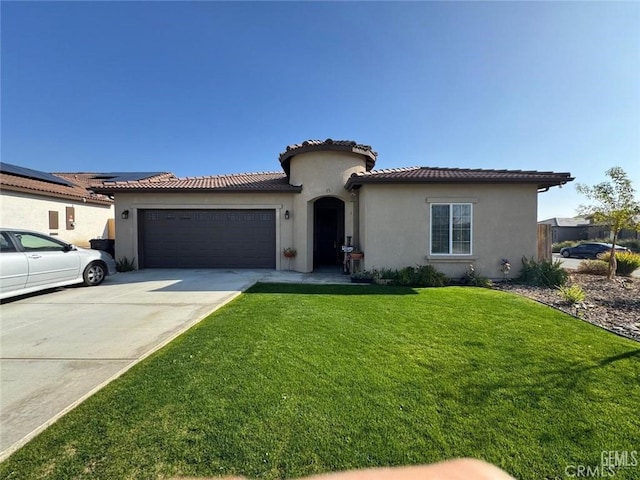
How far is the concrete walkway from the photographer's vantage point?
277 cm

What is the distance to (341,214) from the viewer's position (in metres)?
13.2

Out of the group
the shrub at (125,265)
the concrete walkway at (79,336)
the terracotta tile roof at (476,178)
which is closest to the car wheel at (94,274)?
the concrete walkway at (79,336)

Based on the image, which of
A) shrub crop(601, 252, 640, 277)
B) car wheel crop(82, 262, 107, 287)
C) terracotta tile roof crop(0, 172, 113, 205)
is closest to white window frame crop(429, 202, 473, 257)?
shrub crop(601, 252, 640, 277)

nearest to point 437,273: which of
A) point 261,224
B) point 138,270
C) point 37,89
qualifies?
point 261,224

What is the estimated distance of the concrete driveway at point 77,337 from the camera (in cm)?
277

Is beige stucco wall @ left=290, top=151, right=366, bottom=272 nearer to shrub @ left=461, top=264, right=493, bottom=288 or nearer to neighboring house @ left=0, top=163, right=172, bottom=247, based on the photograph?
shrub @ left=461, top=264, right=493, bottom=288

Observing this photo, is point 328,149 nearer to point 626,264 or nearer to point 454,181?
point 454,181

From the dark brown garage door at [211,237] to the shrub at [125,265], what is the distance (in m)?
0.50

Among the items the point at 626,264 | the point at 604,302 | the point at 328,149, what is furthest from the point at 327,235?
the point at 626,264

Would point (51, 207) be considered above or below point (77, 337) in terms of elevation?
above

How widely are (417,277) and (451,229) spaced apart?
7.00 ft

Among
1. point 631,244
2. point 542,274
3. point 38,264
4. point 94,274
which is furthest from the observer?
point 631,244

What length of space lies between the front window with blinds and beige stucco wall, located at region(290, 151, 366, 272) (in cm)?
300
